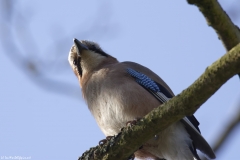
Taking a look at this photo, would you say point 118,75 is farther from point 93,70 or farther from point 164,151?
point 164,151

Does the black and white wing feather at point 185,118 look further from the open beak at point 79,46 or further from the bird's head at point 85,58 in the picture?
the open beak at point 79,46

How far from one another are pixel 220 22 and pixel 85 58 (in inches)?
160

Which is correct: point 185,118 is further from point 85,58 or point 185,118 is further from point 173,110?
point 85,58

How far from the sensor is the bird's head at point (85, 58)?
7051mm

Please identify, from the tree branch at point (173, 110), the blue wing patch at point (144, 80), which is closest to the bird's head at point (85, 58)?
the blue wing patch at point (144, 80)

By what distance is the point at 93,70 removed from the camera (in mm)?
6934

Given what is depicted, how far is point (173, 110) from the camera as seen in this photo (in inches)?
144

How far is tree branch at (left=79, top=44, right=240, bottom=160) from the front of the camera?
3.16 m

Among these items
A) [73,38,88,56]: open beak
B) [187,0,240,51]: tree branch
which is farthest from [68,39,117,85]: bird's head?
[187,0,240,51]: tree branch

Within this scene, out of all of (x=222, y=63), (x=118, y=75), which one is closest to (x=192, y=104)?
(x=222, y=63)

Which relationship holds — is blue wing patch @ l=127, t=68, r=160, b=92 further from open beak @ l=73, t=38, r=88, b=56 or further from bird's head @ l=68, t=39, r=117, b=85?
open beak @ l=73, t=38, r=88, b=56

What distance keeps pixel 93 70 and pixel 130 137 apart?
9.87 ft

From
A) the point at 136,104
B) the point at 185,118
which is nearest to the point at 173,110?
the point at 185,118

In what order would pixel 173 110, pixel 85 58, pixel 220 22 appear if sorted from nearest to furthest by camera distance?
pixel 220 22
pixel 173 110
pixel 85 58
